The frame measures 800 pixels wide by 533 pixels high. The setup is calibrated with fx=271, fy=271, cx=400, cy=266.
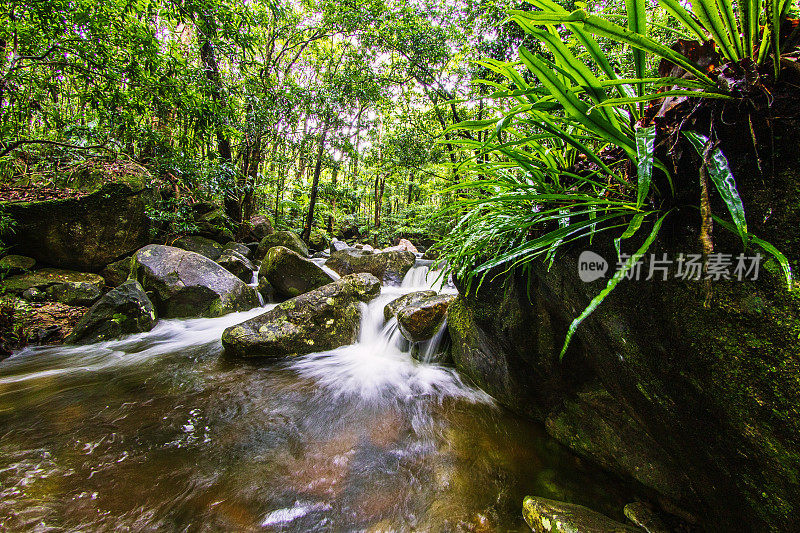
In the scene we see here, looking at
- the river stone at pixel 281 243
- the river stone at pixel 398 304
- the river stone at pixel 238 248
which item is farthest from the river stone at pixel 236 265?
the river stone at pixel 398 304

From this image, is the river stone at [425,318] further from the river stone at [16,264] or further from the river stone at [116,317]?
the river stone at [16,264]

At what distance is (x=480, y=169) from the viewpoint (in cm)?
173

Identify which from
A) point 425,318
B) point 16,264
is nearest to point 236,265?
point 16,264

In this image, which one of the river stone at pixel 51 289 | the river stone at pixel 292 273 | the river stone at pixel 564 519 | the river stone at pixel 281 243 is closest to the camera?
the river stone at pixel 564 519

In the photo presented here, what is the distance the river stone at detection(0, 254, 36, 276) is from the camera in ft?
14.3

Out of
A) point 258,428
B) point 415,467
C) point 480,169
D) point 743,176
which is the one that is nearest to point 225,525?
point 258,428

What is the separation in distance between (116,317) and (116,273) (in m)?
2.26

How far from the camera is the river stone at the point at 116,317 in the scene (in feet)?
11.9

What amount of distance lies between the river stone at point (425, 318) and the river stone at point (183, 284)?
3.75 meters

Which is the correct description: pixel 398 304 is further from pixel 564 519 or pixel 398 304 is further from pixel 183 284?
pixel 183 284

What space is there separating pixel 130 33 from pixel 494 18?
5.99m

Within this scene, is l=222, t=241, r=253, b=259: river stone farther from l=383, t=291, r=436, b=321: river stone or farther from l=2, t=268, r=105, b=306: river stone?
l=383, t=291, r=436, b=321: river stone

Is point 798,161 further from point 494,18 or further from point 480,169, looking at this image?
point 494,18

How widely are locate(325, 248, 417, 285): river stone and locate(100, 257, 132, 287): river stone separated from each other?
4089 mm
